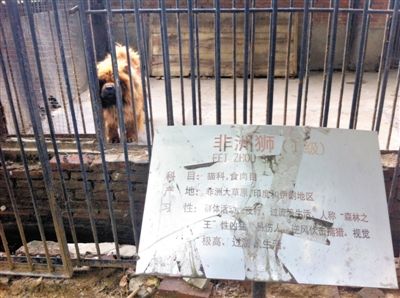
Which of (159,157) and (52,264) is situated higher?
(159,157)

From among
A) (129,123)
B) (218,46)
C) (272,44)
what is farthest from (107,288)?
(129,123)

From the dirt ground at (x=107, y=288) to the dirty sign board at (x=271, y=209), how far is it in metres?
0.90

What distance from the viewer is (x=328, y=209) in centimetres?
142

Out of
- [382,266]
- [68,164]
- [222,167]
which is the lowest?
[68,164]

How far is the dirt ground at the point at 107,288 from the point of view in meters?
2.18

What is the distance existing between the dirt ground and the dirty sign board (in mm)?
900

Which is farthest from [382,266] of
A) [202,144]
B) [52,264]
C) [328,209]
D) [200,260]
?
[52,264]

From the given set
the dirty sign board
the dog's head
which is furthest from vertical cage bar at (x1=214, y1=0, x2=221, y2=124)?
the dog's head

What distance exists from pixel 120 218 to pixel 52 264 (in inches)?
41.4

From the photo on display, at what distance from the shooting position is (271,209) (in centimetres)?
144

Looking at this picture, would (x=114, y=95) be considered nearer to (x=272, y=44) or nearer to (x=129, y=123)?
(x=129, y=123)

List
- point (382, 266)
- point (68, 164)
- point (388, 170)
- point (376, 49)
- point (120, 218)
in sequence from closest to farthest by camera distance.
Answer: point (382, 266) → point (388, 170) → point (68, 164) → point (120, 218) → point (376, 49)

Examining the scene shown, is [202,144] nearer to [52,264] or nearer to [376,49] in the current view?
[52,264]

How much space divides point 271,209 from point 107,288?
1.37m
